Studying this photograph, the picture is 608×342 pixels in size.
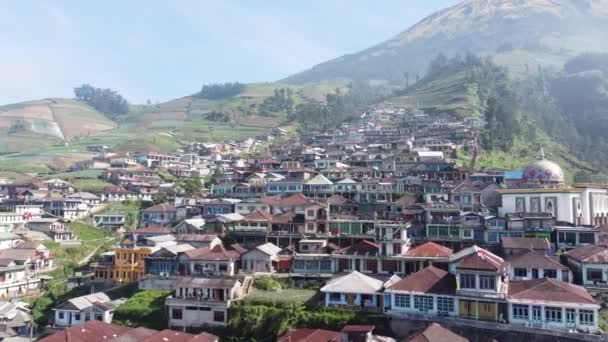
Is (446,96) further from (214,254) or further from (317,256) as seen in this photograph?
(214,254)

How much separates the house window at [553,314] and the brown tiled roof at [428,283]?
18.5 feet

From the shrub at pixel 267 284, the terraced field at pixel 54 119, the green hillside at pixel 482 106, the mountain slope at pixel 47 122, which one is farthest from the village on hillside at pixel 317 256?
the terraced field at pixel 54 119

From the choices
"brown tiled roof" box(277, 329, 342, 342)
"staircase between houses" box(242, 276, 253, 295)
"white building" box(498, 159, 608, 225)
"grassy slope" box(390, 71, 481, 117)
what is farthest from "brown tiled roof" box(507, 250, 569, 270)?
"grassy slope" box(390, 71, 481, 117)

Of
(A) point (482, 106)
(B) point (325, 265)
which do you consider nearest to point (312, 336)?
(B) point (325, 265)

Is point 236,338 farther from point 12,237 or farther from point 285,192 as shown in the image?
point 12,237

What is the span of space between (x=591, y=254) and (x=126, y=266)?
37.8 metres

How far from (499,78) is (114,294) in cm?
11219

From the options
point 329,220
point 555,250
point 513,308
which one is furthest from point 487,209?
point 513,308

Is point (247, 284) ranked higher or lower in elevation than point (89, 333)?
higher

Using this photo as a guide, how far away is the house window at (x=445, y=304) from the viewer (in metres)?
36.0

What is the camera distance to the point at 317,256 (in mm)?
44938

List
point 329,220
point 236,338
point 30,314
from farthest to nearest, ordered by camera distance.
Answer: point 329,220 < point 30,314 < point 236,338

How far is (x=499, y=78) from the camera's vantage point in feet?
440

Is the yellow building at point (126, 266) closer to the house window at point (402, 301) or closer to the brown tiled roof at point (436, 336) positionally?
the house window at point (402, 301)
